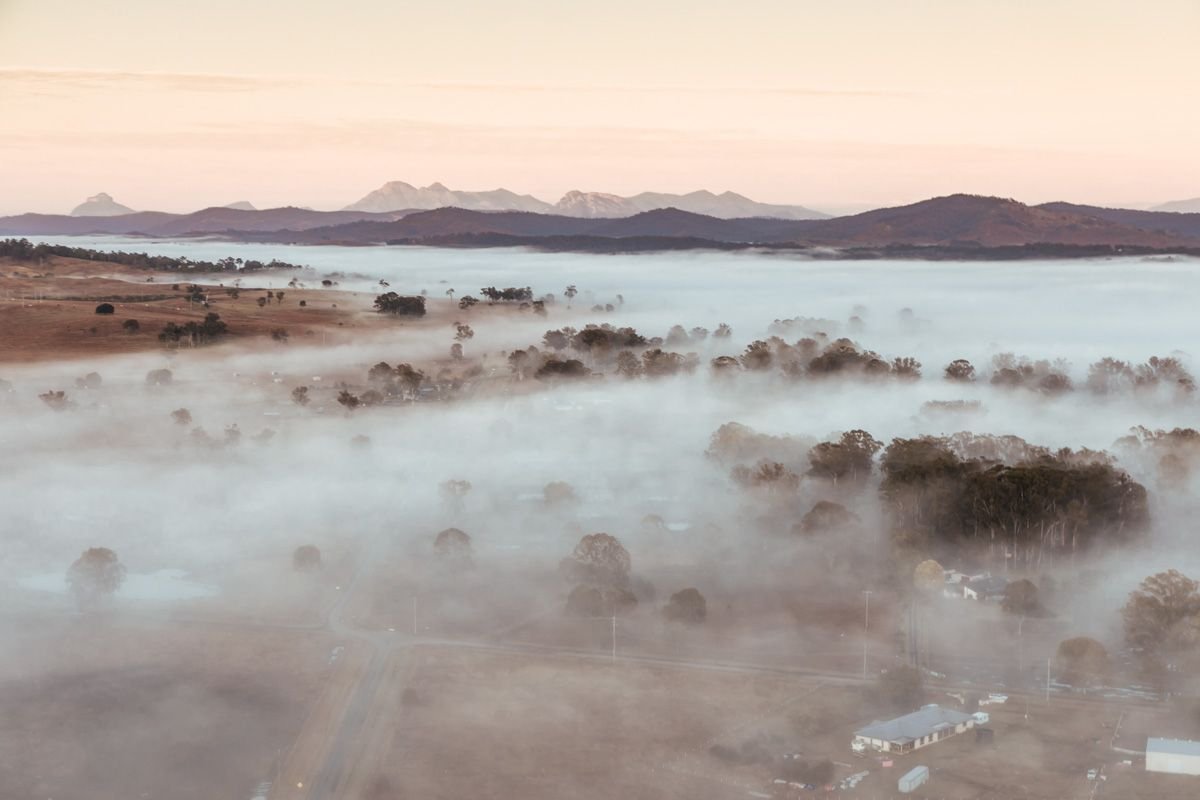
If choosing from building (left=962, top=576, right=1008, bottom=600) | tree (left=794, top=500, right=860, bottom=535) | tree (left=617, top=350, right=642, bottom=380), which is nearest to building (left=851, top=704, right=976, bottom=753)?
building (left=962, top=576, right=1008, bottom=600)

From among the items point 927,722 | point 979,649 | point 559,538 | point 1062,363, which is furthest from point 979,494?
point 1062,363

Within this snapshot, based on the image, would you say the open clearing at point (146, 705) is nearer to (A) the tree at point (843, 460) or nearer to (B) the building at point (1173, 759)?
(B) the building at point (1173, 759)

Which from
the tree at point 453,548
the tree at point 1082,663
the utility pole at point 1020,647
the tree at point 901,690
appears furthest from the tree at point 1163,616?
the tree at point 453,548

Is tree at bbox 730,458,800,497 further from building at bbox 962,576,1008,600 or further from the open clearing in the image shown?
the open clearing

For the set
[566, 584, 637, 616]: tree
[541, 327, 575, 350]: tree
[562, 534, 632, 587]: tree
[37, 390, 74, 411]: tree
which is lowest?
[566, 584, 637, 616]: tree

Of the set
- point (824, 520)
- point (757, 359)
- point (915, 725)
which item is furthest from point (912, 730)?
point (757, 359)
